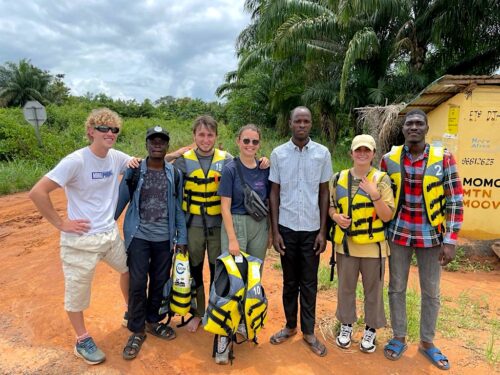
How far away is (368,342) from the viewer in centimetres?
332

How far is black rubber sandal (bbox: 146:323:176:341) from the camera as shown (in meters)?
3.44

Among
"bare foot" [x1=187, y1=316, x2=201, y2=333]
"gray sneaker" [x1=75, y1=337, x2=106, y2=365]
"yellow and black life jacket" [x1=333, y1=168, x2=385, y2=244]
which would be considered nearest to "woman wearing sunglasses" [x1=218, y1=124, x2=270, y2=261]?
"yellow and black life jacket" [x1=333, y1=168, x2=385, y2=244]

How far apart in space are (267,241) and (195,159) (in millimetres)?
939

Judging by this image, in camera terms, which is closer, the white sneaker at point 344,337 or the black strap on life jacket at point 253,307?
the black strap on life jacket at point 253,307

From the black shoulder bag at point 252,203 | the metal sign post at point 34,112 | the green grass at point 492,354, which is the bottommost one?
the green grass at point 492,354

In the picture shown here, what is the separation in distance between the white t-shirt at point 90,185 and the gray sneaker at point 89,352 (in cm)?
95

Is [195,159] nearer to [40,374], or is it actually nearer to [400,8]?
[40,374]

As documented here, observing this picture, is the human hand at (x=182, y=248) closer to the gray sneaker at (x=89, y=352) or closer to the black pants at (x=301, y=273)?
the black pants at (x=301, y=273)

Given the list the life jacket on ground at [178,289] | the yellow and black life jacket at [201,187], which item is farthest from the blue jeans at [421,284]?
the life jacket on ground at [178,289]

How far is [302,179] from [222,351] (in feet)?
5.06

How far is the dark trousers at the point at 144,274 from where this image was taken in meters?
3.20

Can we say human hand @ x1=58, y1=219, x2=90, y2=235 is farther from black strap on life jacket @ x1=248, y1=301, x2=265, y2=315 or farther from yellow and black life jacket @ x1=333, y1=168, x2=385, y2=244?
yellow and black life jacket @ x1=333, y1=168, x2=385, y2=244

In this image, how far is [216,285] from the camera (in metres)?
3.12

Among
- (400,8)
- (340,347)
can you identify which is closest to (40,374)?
(340,347)
